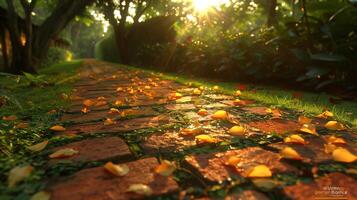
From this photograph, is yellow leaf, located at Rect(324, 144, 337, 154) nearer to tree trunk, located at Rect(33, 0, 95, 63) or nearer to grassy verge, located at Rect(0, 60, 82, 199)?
grassy verge, located at Rect(0, 60, 82, 199)

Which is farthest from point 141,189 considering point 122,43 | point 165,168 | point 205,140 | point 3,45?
point 122,43

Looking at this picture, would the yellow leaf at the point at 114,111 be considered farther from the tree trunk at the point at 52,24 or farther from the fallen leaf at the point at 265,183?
the tree trunk at the point at 52,24

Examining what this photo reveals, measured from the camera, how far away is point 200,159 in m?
1.49

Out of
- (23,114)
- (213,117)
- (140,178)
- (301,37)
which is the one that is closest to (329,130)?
(213,117)

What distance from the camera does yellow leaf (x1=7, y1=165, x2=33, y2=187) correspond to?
4.03 ft

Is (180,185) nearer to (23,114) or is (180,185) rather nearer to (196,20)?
(23,114)

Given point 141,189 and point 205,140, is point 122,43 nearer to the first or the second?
point 205,140

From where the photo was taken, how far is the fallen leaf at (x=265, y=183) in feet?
3.97

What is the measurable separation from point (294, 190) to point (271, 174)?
14 centimetres

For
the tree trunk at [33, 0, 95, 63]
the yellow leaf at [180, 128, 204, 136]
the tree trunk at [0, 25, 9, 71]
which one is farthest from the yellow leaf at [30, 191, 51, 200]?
the tree trunk at [0, 25, 9, 71]

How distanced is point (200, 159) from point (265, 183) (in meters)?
0.35

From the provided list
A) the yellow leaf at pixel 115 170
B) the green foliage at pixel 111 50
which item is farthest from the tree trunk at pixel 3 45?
the yellow leaf at pixel 115 170

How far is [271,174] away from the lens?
1323mm

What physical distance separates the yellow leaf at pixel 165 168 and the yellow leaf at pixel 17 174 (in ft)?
1.81
